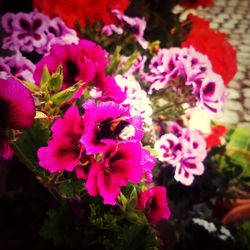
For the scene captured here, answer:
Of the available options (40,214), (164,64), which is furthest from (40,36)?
(40,214)

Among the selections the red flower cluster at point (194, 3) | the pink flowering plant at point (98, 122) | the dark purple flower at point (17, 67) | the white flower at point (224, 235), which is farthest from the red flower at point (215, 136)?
the dark purple flower at point (17, 67)

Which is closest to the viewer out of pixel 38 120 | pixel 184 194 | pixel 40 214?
pixel 38 120

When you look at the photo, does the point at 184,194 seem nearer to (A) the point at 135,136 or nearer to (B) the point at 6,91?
(A) the point at 135,136

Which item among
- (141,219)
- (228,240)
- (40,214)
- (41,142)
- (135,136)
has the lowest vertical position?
(228,240)

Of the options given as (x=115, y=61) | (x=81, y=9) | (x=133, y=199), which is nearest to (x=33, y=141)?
(x=133, y=199)

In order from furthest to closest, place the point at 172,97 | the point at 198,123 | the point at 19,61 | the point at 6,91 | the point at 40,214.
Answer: the point at 198,123 < the point at 172,97 < the point at 40,214 < the point at 19,61 < the point at 6,91

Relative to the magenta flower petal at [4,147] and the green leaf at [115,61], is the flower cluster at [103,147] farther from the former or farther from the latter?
the green leaf at [115,61]

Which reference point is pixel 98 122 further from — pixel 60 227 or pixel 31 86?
pixel 60 227
